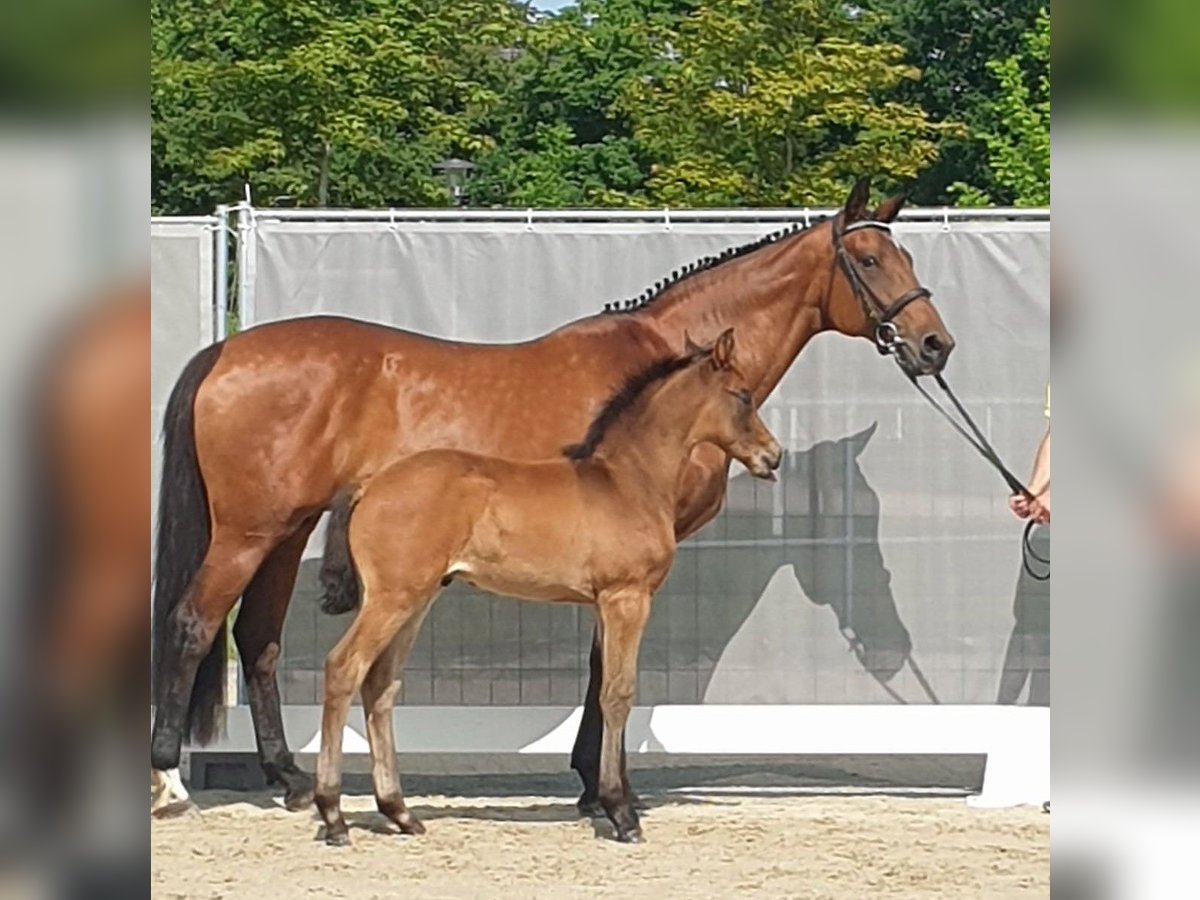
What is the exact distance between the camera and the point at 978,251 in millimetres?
6789

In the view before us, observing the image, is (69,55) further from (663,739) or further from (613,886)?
(663,739)

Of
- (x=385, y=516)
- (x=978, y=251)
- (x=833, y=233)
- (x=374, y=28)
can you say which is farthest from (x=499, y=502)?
(x=374, y=28)

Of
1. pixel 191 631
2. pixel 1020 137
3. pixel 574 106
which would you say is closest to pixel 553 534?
pixel 191 631

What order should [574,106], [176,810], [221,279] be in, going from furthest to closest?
[574,106]
[221,279]
[176,810]

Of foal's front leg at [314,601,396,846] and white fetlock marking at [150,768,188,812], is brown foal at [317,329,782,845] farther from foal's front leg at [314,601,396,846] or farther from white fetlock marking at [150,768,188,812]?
white fetlock marking at [150,768,188,812]

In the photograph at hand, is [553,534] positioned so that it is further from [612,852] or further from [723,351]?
[612,852]

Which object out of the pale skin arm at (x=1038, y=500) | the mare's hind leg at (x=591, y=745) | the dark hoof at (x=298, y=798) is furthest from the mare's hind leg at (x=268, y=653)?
the pale skin arm at (x=1038, y=500)

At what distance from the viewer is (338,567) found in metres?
5.34

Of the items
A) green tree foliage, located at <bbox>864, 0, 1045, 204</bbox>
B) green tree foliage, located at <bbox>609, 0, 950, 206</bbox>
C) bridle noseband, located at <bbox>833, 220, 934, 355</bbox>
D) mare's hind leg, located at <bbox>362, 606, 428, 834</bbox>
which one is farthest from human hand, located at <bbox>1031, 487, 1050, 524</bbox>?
green tree foliage, located at <bbox>864, 0, 1045, 204</bbox>

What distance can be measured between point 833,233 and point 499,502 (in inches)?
63.2

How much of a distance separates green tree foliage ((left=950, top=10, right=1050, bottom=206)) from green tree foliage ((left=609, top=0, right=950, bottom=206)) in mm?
686

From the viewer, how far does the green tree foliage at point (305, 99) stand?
1694cm

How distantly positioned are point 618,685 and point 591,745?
0.87m

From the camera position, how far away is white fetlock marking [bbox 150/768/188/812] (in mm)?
5648
